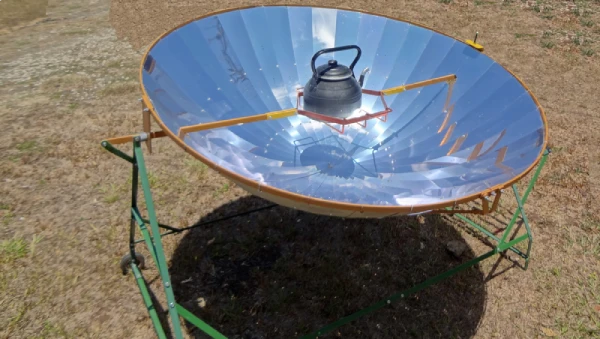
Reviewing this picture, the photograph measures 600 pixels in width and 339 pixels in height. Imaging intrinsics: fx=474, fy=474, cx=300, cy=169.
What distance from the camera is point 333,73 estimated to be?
4.15m

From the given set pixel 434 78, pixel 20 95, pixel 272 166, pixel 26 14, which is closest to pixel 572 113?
pixel 434 78

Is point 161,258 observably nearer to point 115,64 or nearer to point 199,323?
point 199,323

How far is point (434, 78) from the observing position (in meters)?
4.90

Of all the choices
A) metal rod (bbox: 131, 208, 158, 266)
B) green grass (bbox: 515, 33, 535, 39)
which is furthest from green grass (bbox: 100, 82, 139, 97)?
green grass (bbox: 515, 33, 535, 39)

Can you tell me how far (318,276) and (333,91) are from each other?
2.28 meters

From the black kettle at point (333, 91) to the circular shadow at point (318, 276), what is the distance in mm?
2078

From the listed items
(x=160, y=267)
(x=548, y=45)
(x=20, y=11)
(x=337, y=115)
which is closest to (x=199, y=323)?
(x=160, y=267)

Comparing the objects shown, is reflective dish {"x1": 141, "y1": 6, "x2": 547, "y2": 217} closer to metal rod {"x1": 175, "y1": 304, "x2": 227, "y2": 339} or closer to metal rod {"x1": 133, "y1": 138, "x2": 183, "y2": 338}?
metal rod {"x1": 133, "y1": 138, "x2": 183, "y2": 338}

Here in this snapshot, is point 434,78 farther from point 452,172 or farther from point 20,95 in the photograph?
point 20,95

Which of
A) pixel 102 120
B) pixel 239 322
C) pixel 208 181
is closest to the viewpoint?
pixel 239 322

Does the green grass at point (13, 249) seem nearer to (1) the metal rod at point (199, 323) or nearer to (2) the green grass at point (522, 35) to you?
(1) the metal rod at point (199, 323)

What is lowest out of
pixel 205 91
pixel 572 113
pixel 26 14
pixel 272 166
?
pixel 26 14

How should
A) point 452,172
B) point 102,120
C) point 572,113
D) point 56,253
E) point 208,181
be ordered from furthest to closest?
point 572,113 < point 102,120 < point 208,181 < point 56,253 < point 452,172

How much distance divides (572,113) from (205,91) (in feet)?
24.1
